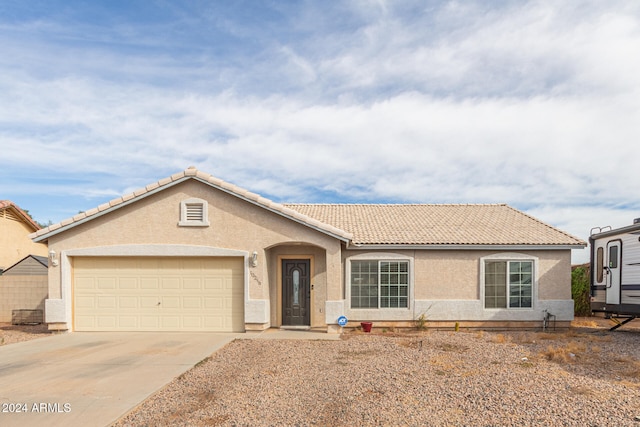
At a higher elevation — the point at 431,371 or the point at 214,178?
the point at 214,178

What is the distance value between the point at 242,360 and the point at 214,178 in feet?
19.6

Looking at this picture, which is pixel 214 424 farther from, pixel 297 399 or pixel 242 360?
pixel 242 360

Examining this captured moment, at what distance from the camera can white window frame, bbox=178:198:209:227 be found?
13664 mm

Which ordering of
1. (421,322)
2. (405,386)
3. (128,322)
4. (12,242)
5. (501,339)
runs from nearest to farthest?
1. (405,386)
2. (501,339)
3. (128,322)
4. (421,322)
5. (12,242)

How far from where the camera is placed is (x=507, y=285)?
14625mm

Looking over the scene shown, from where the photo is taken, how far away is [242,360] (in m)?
9.71

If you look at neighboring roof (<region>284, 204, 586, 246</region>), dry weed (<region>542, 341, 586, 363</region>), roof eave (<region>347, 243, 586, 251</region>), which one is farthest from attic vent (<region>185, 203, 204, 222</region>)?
dry weed (<region>542, 341, 586, 363</region>)

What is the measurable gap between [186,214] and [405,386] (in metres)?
8.77

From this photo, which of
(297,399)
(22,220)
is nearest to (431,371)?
(297,399)

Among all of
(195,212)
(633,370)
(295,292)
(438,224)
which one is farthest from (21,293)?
(633,370)

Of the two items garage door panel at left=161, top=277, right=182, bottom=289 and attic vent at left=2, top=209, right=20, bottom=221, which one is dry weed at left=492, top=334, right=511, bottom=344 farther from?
attic vent at left=2, top=209, right=20, bottom=221

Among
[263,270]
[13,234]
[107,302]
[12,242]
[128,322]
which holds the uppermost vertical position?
[13,234]

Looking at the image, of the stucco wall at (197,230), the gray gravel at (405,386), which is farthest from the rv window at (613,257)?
the stucco wall at (197,230)

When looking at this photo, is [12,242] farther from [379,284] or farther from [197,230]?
[379,284]
